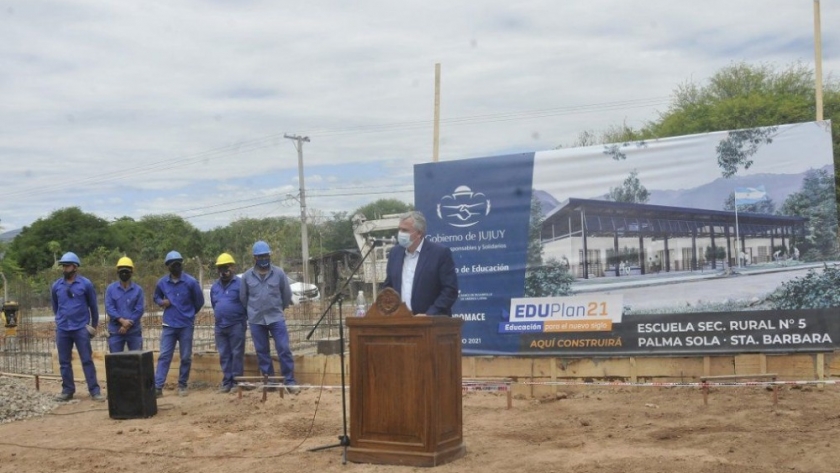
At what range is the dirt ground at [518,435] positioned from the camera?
21.7 feet

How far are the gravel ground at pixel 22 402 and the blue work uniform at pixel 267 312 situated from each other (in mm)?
2745

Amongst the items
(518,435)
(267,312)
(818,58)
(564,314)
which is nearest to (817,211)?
(818,58)

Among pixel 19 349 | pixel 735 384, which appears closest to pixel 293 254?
pixel 19 349

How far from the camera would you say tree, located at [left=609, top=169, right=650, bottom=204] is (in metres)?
10.2

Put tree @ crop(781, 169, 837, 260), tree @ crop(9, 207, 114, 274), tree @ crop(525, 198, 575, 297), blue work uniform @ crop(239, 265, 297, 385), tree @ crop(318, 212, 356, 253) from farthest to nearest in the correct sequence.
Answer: tree @ crop(318, 212, 356, 253) < tree @ crop(9, 207, 114, 274) < blue work uniform @ crop(239, 265, 297, 385) < tree @ crop(525, 198, 575, 297) < tree @ crop(781, 169, 837, 260)

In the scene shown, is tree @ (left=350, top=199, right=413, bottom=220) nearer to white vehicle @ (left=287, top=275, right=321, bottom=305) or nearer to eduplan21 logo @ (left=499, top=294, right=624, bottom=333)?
white vehicle @ (left=287, top=275, right=321, bottom=305)

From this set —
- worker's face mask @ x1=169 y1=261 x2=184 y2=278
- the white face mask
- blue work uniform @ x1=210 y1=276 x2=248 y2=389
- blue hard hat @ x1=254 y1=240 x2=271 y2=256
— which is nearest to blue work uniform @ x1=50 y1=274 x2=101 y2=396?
worker's face mask @ x1=169 y1=261 x2=184 y2=278

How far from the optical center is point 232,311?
39.0ft

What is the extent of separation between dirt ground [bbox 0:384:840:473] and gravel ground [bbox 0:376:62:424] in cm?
29

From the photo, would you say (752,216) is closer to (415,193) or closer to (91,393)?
(415,193)

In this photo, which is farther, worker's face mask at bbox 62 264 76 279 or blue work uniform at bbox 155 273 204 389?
blue work uniform at bbox 155 273 204 389

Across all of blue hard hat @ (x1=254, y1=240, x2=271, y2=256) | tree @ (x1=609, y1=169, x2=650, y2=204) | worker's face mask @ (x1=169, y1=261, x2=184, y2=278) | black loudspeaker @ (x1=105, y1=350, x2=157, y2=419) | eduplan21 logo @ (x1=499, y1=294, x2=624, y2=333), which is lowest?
black loudspeaker @ (x1=105, y1=350, x2=157, y2=419)

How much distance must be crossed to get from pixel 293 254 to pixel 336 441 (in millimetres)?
54003

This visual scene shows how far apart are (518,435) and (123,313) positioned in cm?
641
